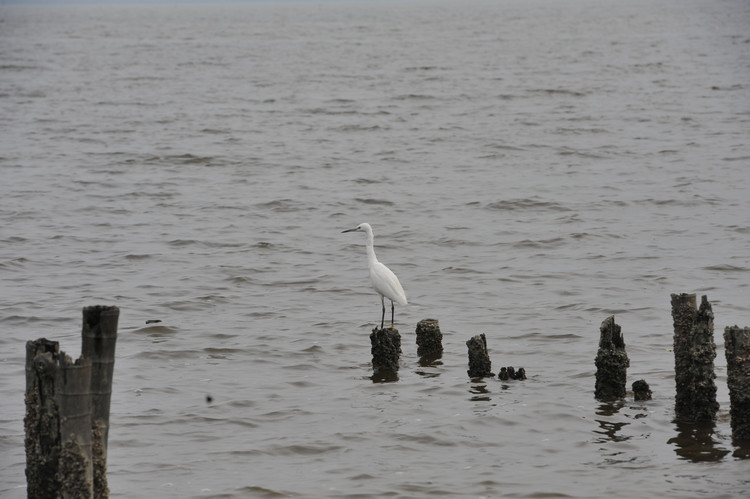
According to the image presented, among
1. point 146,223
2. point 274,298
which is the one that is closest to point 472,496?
point 274,298

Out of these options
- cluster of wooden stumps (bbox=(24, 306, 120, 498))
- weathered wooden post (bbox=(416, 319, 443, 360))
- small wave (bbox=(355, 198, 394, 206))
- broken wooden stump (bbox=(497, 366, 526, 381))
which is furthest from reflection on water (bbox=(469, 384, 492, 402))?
small wave (bbox=(355, 198, 394, 206))

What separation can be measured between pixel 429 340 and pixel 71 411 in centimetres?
606

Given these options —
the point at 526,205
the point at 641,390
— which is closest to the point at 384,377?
the point at 641,390

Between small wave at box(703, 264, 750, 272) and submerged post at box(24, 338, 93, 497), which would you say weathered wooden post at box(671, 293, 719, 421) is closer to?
submerged post at box(24, 338, 93, 497)

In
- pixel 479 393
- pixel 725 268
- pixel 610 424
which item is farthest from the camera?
pixel 725 268

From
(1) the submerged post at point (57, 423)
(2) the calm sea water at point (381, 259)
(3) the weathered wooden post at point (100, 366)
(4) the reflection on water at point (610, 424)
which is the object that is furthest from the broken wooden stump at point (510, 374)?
(1) the submerged post at point (57, 423)

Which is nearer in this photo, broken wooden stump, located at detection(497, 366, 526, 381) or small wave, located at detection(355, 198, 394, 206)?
broken wooden stump, located at detection(497, 366, 526, 381)

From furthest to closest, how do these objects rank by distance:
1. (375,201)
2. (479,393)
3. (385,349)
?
(375,201)
(385,349)
(479,393)

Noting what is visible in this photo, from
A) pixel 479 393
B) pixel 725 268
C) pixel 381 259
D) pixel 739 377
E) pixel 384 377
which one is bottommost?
pixel 479 393

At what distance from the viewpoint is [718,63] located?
51000 millimetres

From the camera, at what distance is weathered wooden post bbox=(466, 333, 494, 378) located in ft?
36.4

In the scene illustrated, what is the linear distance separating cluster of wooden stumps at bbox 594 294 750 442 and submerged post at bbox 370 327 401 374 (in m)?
2.48

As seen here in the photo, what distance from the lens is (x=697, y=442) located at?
9359mm

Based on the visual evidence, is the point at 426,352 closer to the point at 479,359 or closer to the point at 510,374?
the point at 479,359
